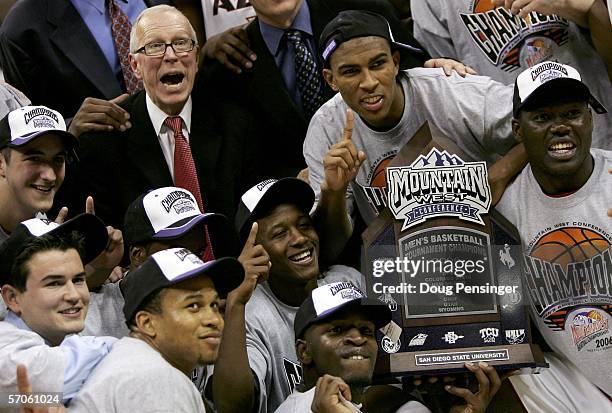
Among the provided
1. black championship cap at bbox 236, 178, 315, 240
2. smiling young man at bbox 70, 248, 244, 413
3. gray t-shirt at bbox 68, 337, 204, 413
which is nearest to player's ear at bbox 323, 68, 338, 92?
black championship cap at bbox 236, 178, 315, 240

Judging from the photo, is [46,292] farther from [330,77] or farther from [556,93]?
[556,93]

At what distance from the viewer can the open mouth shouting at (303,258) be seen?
14.9ft

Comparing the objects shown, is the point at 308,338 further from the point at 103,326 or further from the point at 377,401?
the point at 103,326

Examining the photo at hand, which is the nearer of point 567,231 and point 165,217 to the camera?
point 567,231

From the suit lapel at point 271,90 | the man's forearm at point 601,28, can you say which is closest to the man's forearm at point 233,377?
the suit lapel at point 271,90

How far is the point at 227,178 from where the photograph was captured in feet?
16.4

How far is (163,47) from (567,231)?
185 centimetres

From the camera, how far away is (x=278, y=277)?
4598 mm

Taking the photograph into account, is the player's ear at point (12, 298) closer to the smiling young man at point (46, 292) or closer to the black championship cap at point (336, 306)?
the smiling young man at point (46, 292)

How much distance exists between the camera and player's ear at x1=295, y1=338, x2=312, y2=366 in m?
4.15

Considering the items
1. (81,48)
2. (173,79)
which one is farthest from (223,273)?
(81,48)

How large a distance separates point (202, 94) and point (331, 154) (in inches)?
40.3

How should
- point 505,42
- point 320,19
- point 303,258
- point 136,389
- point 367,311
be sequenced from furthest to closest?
point 320,19
point 505,42
point 303,258
point 367,311
point 136,389

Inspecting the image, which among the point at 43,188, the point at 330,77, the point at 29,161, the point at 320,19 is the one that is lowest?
the point at 43,188
